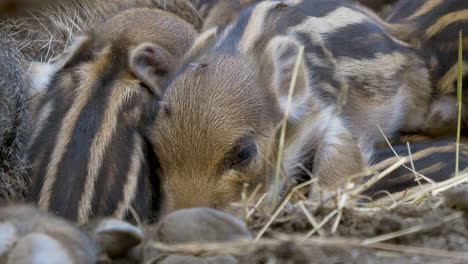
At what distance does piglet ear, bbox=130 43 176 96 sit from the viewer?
2.75 meters

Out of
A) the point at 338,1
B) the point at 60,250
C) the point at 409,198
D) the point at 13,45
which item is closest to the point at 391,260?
the point at 409,198

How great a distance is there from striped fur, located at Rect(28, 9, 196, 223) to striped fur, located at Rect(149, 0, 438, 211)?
0.35 feet

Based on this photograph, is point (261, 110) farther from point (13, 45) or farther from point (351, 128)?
point (13, 45)

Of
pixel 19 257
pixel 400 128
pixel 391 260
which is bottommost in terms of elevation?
pixel 400 128

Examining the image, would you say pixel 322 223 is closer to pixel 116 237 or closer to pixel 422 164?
pixel 116 237

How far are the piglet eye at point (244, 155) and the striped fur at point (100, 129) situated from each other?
29 cm

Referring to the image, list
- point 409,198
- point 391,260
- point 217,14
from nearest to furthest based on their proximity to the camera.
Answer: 1. point 391,260
2. point 409,198
3. point 217,14

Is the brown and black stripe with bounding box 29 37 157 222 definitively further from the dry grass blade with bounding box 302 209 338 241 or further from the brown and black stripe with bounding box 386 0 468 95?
the brown and black stripe with bounding box 386 0 468 95

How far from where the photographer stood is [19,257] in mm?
1609

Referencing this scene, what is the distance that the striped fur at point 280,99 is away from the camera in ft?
7.98

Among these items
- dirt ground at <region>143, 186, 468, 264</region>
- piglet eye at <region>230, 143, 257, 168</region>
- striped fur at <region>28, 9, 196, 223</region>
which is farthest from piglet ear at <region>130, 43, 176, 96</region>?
dirt ground at <region>143, 186, 468, 264</region>

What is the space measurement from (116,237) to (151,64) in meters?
→ 1.26

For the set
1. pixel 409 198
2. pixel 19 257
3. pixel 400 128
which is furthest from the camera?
pixel 400 128

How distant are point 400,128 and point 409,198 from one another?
3.34 ft
